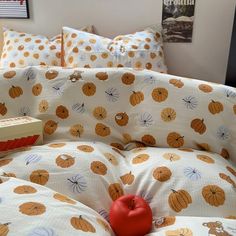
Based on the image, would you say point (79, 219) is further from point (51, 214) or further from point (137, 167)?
point (137, 167)

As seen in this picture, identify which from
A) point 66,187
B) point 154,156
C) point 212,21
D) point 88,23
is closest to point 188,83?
point 154,156

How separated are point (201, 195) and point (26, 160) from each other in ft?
1.65

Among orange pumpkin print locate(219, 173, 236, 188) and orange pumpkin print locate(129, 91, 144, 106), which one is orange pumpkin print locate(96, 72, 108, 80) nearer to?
orange pumpkin print locate(129, 91, 144, 106)

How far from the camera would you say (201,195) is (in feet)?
2.58

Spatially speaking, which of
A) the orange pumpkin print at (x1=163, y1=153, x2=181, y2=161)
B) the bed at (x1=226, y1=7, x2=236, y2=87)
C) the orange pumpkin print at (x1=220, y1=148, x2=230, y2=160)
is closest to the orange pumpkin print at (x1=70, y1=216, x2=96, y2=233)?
the orange pumpkin print at (x1=163, y1=153, x2=181, y2=161)

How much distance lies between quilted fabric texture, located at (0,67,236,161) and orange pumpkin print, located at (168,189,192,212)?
9.5 inches

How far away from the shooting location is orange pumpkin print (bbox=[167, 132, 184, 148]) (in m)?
1.00

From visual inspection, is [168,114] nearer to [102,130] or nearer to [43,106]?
[102,130]

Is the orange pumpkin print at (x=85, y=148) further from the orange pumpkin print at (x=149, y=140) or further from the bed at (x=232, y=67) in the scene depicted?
the bed at (x=232, y=67)

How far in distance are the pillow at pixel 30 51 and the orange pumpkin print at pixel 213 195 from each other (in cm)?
120

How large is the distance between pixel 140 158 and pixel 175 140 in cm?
15

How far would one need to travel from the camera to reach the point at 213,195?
791mm

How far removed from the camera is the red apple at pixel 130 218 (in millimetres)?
705

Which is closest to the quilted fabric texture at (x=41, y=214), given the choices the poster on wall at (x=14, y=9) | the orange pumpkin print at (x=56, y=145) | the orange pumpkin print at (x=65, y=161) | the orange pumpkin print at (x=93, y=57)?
the orange pumpkin print at (x=65, y=161)
